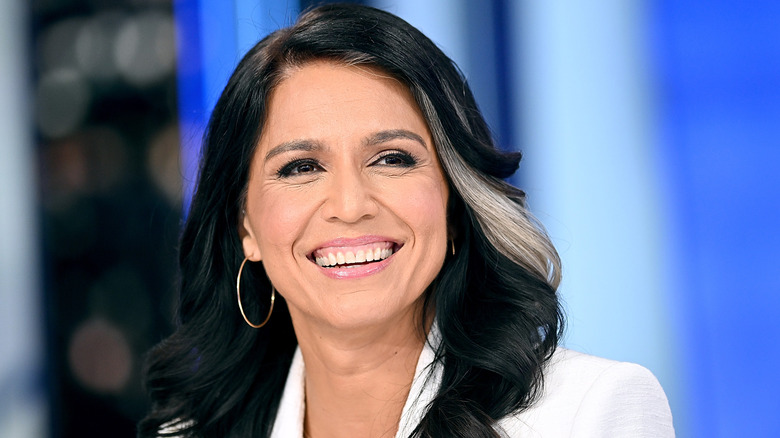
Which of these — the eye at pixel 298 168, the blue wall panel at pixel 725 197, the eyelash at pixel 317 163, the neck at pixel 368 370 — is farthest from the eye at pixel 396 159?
the blue wall panel at pixel 725 197

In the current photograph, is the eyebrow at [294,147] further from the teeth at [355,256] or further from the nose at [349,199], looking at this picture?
the teeth at [355,256]

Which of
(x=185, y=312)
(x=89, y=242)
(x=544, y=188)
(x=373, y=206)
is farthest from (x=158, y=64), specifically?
(x=373, y=206)

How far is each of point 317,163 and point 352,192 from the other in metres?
0.13

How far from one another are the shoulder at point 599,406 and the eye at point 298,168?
2.26ft

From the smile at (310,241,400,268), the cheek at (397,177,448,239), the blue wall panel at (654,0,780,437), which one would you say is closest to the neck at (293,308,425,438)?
the smile at (310,241,400,268)

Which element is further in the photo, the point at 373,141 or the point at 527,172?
the point at 527,172

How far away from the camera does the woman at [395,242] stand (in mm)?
1713

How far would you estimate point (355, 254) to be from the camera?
1.75 metres

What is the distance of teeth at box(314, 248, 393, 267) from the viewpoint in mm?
1749

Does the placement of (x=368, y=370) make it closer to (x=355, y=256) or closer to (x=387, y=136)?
(x=355, y=256)

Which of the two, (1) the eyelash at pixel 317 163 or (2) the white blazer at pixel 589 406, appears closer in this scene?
(2) the white blazer at pixel 589 406

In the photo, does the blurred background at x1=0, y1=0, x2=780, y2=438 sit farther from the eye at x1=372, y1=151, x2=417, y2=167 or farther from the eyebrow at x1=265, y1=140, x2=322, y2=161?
the eye at x1=372, y1=151, x2=417, y2=167

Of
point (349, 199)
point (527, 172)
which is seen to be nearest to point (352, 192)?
point (349, 199)

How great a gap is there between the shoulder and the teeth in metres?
0.45
